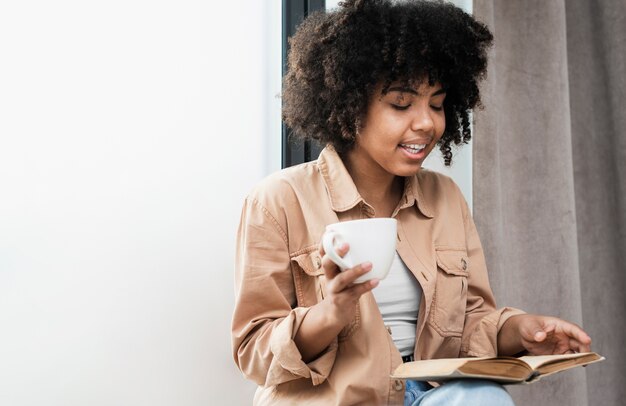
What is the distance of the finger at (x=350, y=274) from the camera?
2.74 ft

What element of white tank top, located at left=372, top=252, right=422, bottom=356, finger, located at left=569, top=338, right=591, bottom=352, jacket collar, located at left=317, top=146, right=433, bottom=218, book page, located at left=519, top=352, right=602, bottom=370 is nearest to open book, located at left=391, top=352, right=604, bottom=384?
book page, located at left=519, top=352, right=602, bottom=370

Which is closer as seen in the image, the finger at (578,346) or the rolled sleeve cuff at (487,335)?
the finger at (578,346)

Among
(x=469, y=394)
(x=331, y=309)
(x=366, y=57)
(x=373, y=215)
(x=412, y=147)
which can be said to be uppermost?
(x=366, y=57)

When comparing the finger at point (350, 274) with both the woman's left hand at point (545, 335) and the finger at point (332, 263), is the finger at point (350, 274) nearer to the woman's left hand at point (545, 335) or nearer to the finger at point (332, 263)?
the finger at point (332, 263)

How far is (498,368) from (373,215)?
1.29 feet

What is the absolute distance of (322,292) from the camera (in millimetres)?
1126

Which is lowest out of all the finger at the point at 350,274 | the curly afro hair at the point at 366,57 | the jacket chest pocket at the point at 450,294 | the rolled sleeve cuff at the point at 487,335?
the rolled sleeve cuff at the point at 487,335

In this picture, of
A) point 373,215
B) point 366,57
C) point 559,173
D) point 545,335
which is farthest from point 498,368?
point 559,173

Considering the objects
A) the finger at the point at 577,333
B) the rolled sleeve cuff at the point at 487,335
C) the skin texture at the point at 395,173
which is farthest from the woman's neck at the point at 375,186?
the finger at the point at 577,333

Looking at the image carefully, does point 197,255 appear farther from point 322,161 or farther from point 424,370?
point 424,370

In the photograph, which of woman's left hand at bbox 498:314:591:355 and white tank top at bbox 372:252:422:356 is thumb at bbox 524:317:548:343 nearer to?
woman's left hand at bbox 498:314:591:355

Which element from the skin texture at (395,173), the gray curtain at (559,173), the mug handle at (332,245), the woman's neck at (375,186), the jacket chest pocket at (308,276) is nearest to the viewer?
the mug handle at (332,245)

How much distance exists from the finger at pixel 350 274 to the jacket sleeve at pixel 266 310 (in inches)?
6.2

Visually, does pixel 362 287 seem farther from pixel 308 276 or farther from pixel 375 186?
pixel 375 186
